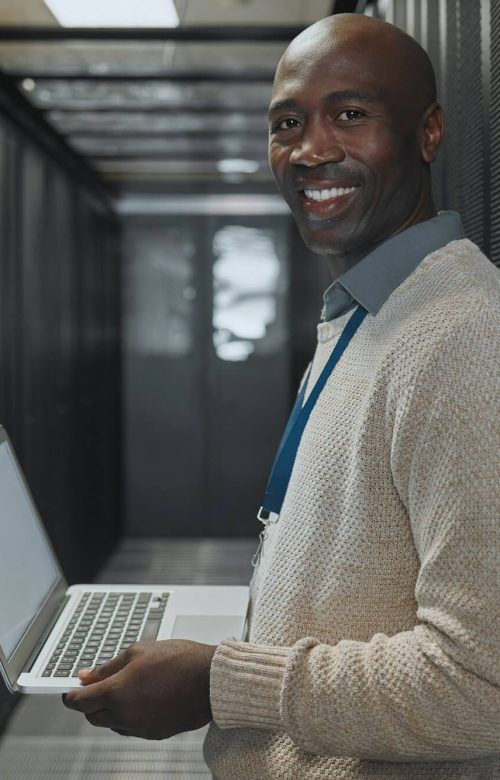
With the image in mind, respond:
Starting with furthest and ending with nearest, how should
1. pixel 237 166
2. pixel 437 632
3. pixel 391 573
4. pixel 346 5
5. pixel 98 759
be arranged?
pixel 237 166, pixel 98 759, pixel 346 5, pixel 391 573, pixel 437 632

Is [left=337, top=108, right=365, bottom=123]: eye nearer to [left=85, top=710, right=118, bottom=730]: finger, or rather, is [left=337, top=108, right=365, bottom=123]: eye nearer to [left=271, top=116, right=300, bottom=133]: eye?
[left=271, top=116, right=300, bottom=133]: eye

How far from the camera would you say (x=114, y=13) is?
9.44ft

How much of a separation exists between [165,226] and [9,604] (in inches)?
223

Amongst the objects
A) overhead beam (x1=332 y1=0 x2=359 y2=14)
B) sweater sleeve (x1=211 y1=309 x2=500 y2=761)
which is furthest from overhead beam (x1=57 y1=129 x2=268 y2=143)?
sweater sleeve (x1=211 y1=309 x2=500 y2=761)

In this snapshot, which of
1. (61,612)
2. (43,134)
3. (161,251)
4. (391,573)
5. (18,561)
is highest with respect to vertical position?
(43,134)

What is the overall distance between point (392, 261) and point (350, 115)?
0.17 metres

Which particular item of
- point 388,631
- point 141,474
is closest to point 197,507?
point 141,474

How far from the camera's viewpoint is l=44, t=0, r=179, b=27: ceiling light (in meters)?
2.80

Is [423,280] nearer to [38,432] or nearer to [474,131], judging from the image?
[474,131]

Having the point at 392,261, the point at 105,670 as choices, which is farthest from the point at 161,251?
the point at 105,670

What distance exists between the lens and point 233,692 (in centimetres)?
81

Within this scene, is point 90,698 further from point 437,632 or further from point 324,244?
point 324,244

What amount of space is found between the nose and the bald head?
0.22ft

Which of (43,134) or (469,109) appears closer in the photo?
(469,109)
